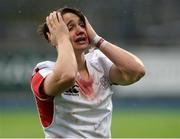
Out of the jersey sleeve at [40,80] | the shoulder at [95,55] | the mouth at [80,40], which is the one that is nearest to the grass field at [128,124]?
the shoulder at [95,55]

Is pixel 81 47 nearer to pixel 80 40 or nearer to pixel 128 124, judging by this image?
pixel 80 40

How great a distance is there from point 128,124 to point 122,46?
2.42m

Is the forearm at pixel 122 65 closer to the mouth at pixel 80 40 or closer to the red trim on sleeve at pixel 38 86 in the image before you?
the mouth at pixel 80 40

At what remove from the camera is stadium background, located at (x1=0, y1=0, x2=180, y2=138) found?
12.3 meters

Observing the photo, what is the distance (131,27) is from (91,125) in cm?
1035

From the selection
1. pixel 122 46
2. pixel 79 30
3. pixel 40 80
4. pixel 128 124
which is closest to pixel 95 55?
pixel 79 30

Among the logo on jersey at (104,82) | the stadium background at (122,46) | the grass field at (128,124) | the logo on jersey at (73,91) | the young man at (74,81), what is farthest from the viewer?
the stadium background at (122,46)

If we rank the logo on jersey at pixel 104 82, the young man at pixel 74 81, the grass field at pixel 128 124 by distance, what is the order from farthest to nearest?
the grass field at pixel 128 124
the logo on jersey at pixel 104 82
the young man at pixel 74 81

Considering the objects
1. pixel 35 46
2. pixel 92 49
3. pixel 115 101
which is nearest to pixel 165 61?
pixel 115 101

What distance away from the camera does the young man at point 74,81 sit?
4.16m

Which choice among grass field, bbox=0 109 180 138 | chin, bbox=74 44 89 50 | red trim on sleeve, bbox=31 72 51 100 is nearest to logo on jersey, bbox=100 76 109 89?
chin, bbox=74 44 89 50

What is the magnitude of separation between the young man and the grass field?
626cm

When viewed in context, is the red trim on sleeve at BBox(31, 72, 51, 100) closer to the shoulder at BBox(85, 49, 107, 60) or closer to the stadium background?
the shoulder at BBox(85, 49, 107, 60)

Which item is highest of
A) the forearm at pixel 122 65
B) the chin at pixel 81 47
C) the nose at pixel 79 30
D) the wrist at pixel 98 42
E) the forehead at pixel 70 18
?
the forehead at pixel 70 18
